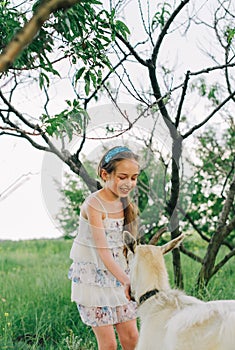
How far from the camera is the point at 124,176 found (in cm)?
327

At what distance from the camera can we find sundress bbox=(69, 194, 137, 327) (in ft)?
10.9

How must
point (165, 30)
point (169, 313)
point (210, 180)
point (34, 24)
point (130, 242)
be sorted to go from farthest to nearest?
1. point (210, 180)
2. point (165, 30)
3. point (130, 242)
4. point (169, 313)
5. point (34, 24)

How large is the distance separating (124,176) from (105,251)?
428mm

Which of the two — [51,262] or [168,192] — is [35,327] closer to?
[168,192]

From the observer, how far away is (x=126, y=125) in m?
4.04

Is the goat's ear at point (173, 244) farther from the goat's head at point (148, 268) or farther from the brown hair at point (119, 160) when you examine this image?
the brown hair at point (119, 160)

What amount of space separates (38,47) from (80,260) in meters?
1.23

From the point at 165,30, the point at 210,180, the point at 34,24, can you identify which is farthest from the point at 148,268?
the point at 210,180

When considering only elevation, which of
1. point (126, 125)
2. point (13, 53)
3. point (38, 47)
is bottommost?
point (13, 53)

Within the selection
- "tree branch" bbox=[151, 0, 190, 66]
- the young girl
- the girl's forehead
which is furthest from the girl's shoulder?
"tree branch" bbox=[151, 0, 190, 66]

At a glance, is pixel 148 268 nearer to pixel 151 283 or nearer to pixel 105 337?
pixel 151 283

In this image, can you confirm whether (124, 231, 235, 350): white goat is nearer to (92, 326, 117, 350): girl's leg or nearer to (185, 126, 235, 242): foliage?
(92, 326, 117, 350): girl's leg

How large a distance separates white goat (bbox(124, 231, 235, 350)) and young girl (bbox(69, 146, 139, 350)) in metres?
0.45

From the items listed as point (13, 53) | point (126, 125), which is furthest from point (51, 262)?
point (13, 53)
